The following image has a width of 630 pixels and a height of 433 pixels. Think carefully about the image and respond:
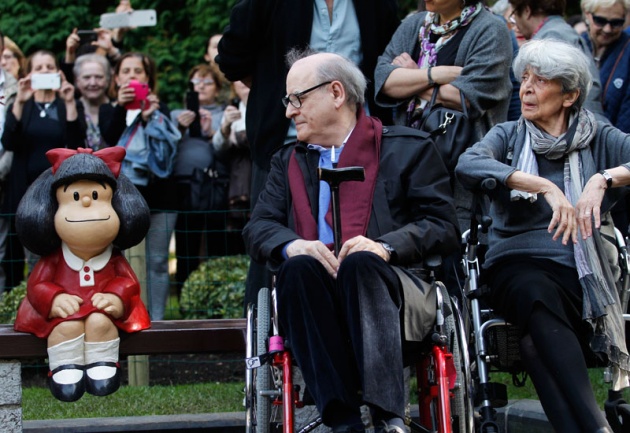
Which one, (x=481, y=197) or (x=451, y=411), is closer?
(x=451, y=411)

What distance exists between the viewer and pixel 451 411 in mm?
5199

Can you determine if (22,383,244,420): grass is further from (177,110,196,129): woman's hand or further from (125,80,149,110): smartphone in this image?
(177,110,196,129): woman's hand

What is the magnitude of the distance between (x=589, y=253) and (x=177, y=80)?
11065 mm

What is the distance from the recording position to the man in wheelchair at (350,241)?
475cm

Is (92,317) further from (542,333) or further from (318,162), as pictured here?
(542,333)

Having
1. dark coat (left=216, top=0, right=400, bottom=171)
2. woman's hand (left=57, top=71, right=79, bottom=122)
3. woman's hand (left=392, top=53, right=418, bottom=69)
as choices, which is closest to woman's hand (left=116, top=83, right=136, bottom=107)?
woman's hand (left=57, top=71, right=79, bottom=122)

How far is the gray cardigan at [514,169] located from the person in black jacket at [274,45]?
0.88 m

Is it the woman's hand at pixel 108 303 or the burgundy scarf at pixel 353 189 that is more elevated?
the burgundy scarf at pixel 353 189

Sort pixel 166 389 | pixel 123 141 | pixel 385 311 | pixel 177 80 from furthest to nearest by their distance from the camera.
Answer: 1. pixel 177 80
2. pixel 123 141
3. pixel 166 389
4. pixel 385 311

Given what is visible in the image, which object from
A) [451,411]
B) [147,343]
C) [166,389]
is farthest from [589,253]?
[166,389]

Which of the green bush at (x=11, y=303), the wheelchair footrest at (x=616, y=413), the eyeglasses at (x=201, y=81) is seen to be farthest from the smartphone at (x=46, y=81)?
the wheelchair footrest at (x=616, y=413)

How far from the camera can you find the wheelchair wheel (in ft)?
16.4

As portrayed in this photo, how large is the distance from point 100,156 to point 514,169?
1873 mm

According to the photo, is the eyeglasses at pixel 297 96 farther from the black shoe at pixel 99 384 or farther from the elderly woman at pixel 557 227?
the black shoe at pixel 99 384
